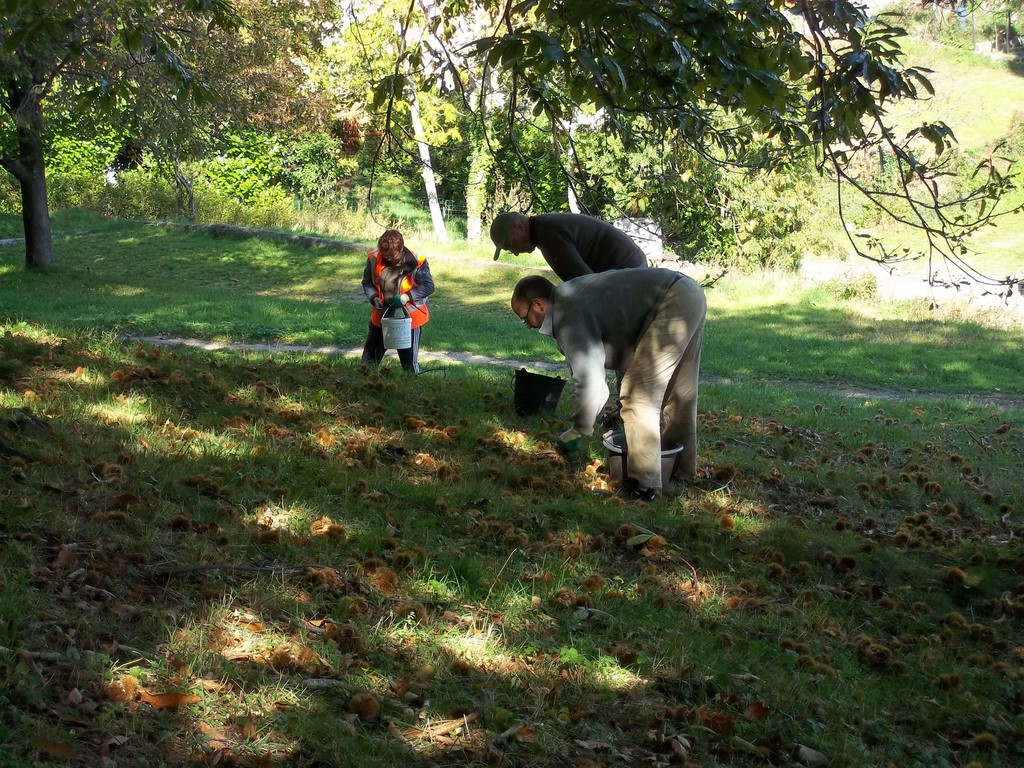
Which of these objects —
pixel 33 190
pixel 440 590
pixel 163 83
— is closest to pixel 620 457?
pixel 440 590

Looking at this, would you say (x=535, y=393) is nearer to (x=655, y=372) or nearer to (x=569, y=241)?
(x=569, y=241)

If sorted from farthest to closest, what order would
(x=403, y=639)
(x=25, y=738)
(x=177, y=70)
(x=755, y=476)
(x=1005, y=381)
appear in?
(x=1005, y=381)
(x=755, y=476)
(x=177, y=70)
(x=403, y=639)
(x=25, y=738)

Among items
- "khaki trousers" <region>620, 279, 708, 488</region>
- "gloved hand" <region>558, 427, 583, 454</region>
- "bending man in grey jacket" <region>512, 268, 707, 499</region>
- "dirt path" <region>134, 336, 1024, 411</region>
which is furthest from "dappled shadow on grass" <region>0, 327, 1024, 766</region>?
"dirt path" <region>134, 336, 1024, 411</region>

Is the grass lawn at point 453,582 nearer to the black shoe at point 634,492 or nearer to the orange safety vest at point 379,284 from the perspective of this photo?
the black shoe at point 634,492

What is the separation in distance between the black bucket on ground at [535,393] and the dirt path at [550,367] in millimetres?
5239

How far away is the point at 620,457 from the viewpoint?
6.80 meters

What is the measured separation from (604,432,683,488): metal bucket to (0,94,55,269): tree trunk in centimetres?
1434

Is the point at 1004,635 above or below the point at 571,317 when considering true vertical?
below

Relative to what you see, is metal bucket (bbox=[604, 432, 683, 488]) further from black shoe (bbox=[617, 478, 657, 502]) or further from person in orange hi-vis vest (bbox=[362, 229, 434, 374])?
person in orange hi-vis vest (bbox=[362, 229, 434, 374])

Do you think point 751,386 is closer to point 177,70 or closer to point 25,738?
point 177,70

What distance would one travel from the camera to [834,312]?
21266mm

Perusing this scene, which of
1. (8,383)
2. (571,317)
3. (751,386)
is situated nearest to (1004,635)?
(571,317)

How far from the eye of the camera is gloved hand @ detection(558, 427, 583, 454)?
647 centimetres

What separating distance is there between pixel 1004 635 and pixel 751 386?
8.08 meters
